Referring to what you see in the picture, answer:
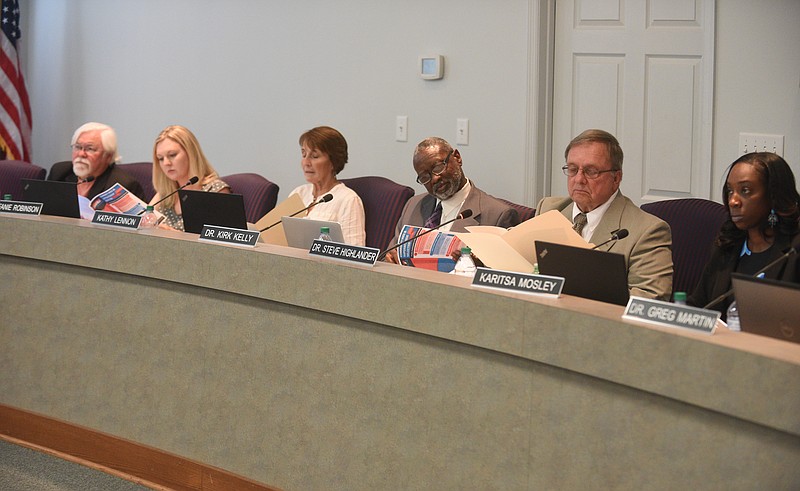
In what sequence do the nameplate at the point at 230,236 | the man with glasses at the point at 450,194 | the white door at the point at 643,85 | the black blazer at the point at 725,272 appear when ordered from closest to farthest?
the black blazer at the point at 725,272, the nameplate at the point at 230,236, the man with glasses at the point at 450,194, the white door at the point at 643,85

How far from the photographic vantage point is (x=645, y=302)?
191 centimetres

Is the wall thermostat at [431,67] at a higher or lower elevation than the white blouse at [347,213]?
higher

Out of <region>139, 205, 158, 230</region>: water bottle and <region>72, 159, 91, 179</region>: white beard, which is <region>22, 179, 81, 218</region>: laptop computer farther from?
<region>72, 159, 91, 179</region>: white beard

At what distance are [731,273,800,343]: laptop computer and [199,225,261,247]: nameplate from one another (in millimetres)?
1303

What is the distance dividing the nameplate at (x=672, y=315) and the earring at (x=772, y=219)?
95cm

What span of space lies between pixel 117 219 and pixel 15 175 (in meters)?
2.52

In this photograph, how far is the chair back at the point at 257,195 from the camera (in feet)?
14.1

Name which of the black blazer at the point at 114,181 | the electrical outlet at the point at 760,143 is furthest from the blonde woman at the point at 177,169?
the electrical outlet at the point at 760,143

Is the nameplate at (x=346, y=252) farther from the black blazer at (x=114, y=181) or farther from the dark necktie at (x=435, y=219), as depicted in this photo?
the black blazer at (x=114, y=181)

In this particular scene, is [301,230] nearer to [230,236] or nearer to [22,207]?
[230,236]

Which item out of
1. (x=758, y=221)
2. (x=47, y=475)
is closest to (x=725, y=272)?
(x=758, y=221)

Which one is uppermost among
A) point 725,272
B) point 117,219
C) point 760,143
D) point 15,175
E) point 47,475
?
point 760,143

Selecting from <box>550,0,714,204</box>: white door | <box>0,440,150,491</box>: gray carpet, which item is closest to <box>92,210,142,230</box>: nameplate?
<box>0,440,150,491</box>: gray carpet

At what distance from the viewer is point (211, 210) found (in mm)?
3133
